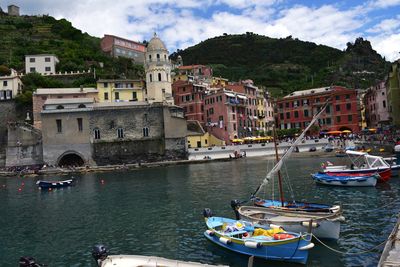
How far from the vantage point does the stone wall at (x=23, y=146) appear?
72750mm

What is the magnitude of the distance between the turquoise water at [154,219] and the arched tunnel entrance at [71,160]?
29.0m

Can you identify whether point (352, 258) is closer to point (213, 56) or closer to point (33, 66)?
point (33, 66)

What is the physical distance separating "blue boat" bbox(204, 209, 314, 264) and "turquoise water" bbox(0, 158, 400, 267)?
1.41ft

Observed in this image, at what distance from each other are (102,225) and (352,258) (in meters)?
15.4

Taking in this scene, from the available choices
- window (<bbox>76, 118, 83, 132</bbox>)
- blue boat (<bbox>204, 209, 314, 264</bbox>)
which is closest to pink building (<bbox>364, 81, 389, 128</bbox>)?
window (<bbox>76, 118, 83, 132</bbox>)

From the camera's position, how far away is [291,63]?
158125mm

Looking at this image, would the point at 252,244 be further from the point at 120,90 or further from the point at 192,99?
the point at 192,99

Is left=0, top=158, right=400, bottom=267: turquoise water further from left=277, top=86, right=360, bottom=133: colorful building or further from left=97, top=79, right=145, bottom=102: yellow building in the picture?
left=277, top=86, right=360, bottom=133: colorful building

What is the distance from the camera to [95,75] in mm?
94750

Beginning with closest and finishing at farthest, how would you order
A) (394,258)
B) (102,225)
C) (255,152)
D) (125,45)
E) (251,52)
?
1. (394,258)
2. (102,225)
3. (255,152)
4. (125,45)
5. (251,52)

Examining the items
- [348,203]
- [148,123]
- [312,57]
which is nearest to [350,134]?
[148,123]

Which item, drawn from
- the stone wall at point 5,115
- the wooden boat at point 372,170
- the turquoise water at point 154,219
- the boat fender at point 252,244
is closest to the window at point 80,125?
the stone wall at point 5,115

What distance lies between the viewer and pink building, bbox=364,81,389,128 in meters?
83.2

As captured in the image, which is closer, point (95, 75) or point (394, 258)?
point (394, 258)
